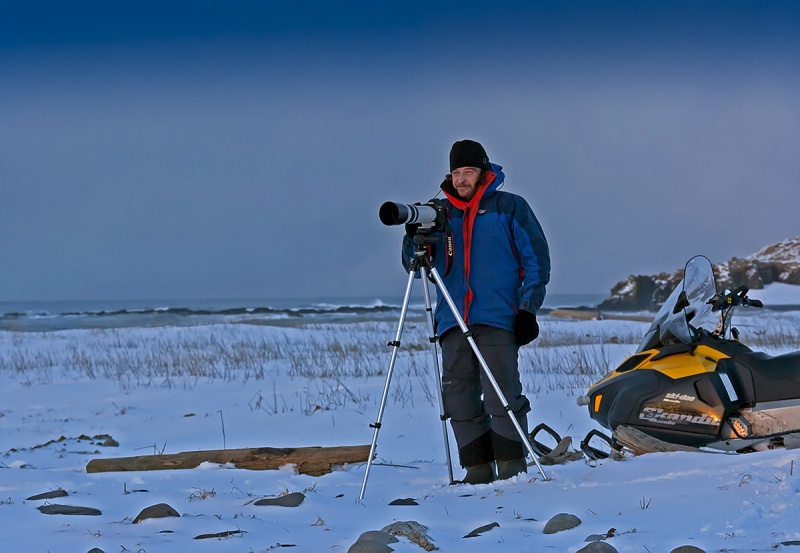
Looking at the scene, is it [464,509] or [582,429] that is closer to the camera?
[464,509]

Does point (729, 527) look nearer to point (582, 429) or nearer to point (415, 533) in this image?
point (415, 533)

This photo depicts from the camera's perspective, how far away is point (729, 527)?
138 inches

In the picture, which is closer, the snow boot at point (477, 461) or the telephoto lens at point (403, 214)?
the telephoto lens at point (403, 214)

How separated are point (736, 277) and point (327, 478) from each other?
1423 inches

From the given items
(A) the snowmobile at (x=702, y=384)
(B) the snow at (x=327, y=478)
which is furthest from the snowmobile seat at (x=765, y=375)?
(B) the snow at (x=327, y=478)

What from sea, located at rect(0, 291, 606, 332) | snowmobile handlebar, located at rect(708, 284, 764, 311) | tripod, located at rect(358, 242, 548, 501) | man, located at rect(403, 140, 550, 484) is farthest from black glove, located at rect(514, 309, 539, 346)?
sea, located at rect(0, 291, 606, 332)

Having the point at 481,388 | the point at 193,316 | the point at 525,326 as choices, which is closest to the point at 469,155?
the point at 525,326

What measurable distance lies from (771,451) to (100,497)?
3.71 metres

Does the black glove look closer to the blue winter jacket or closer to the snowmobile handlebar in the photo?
the blue winter jacket

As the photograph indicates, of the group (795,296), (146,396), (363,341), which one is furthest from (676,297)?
(795,296)

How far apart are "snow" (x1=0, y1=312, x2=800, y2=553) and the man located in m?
0.36

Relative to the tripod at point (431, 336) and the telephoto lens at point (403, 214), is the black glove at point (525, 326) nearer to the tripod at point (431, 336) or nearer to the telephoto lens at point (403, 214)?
the tripod at point (431, 336)

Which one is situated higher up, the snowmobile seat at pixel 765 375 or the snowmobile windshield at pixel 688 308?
the snowmobile windshield at pixel 688 308

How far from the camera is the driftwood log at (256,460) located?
5.83 metres
